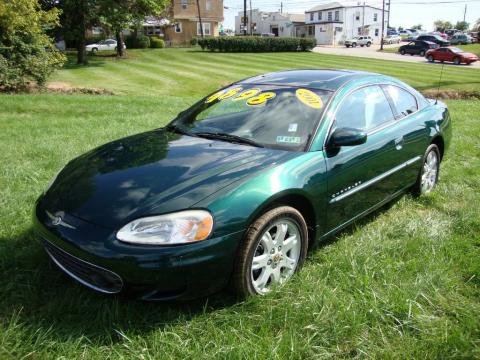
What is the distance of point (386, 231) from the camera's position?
392 cm

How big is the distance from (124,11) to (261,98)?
83.7 ft

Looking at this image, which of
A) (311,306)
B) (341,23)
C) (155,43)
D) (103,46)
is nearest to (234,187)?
(311,306)

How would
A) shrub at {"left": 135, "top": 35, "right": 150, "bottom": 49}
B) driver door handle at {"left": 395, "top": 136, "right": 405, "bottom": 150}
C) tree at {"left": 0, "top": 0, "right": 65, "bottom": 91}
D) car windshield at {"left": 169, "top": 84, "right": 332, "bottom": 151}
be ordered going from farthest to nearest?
shrub at {"left": 135, "top": 35, "right": 150, "bottom": 49} → tree at {"left": 0, "top": 0, "right": 65, "bottom": 91} → driver door handle at {"left": 395, "top": 136, "right": 405, "bottom": 150} → car windshield at {"left": 169, "top": 84, "right": 332, "bottom": 151}

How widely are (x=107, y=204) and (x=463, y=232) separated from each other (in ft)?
9.77

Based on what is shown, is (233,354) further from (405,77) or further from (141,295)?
(405,77)

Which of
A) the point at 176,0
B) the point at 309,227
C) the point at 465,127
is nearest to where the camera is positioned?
the point at 309,227

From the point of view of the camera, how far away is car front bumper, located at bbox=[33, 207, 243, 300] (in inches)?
96.5

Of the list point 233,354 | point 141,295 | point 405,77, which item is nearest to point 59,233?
point 141,295

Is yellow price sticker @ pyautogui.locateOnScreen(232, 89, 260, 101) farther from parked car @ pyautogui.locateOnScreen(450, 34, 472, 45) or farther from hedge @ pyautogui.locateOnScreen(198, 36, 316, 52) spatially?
parked car @ pyautogui.locateOnScreen(450, 34, 472, 45)

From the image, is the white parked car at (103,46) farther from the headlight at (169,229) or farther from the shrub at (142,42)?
Answer: the headlight at (169,229)

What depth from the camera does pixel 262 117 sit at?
3607 mm

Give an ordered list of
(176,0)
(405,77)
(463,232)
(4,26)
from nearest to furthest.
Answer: (463,232) → (4,26) → (405,77) → (176,0)

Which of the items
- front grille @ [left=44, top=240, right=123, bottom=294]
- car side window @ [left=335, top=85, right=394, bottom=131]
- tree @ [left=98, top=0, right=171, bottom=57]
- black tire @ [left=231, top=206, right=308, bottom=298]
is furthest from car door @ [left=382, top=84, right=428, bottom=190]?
tree @ [left=98, top=0, right=171, bottom=57]

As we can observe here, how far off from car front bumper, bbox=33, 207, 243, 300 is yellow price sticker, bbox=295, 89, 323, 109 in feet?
4.67
